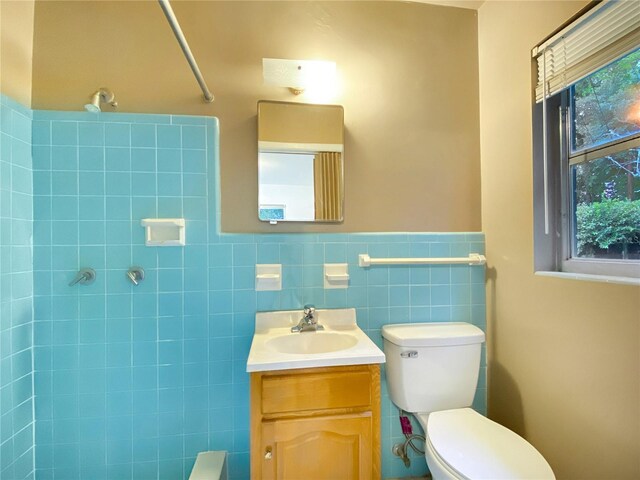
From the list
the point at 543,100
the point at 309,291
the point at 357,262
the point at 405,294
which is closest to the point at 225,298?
the point at 309,291

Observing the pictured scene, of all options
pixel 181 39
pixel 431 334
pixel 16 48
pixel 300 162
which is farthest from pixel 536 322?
pixel 16 48

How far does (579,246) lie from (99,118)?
7.30ft

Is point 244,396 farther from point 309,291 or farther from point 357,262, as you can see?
point 357,262

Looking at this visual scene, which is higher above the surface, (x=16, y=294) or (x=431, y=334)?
(x=16, y=294)

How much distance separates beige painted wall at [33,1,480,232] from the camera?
136 cm

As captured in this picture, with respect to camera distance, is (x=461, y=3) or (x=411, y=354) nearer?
(x=411, y=354)

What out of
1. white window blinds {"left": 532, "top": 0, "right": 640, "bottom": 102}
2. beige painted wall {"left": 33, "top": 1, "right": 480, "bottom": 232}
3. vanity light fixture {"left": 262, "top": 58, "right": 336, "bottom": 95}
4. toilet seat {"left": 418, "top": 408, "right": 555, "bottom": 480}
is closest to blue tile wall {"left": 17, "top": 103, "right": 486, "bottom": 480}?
beige painted wall {"left": 33, "top": 1, "right": 480, "bottom": 232}

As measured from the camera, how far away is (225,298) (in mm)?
1387

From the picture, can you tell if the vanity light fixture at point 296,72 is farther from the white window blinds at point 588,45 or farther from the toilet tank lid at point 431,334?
the toilet tank lid at point 431,334

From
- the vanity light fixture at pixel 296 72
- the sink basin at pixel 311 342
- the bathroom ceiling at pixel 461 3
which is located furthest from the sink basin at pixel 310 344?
the bathroom ceiling at pixel 461 3

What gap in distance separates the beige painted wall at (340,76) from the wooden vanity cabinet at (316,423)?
709mm

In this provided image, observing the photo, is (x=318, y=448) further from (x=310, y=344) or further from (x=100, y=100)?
(x=100, y=100)

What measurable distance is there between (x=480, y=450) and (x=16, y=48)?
2.47 metres

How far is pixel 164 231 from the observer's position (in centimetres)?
135
